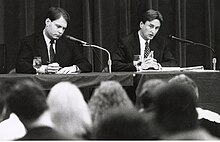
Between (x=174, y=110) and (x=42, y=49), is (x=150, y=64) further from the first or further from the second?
(x=174, y=110)

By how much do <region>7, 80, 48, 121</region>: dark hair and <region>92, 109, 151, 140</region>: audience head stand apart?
29cm

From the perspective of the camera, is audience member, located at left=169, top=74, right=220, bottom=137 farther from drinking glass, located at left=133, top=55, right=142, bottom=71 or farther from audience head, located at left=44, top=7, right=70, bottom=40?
audience head, located at left=44, top=7, right=70, bottom=40

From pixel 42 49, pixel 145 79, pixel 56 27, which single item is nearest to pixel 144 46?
pixel 56 27

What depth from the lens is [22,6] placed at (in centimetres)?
505

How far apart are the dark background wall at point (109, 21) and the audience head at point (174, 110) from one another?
3.82m

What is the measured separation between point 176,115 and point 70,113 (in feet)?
1.02

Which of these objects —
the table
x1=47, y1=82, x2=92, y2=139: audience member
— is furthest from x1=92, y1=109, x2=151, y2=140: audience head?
the table

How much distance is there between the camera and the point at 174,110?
1210 mm

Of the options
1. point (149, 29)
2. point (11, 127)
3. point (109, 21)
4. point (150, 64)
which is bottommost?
point (11, 127)

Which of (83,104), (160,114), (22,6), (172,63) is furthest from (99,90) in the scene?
(22,6)

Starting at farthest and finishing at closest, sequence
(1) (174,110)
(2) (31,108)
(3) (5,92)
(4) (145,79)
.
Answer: (4) (145,79) < (3) (5,92) < (2) (31,108) < (1) (174,110)

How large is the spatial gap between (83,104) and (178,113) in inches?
11.4

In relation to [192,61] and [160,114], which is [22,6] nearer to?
[192,61]

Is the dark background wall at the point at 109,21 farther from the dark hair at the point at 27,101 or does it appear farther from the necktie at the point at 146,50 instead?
the dark hair at the point at 27,101
